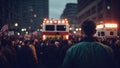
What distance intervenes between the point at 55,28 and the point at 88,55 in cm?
2547

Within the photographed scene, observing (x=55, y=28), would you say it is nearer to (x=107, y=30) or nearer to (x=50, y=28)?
(x=50, y=28)

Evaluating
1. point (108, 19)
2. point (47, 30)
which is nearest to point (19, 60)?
point (47, 30)

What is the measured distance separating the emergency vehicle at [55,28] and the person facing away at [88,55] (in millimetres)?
24739

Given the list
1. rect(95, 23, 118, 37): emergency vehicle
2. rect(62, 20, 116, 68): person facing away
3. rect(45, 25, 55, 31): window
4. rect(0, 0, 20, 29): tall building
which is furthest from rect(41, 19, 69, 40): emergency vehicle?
rect(0, 0, 20, 29): tall building

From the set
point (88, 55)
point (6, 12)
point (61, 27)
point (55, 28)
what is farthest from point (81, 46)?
point (6, 12)

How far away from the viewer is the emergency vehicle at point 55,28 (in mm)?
29259

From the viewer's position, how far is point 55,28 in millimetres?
29719

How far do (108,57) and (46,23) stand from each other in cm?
2533

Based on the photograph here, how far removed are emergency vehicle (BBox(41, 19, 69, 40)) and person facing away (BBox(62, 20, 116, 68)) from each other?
2474 cm

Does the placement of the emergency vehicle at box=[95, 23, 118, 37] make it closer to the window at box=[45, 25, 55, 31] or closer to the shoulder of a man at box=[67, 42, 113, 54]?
the window at box=[45, 25, 55, 31]

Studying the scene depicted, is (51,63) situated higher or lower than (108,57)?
lower

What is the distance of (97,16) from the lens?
3647 inches

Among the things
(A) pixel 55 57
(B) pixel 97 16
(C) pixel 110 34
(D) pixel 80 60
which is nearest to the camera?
(D) pixel 80 60

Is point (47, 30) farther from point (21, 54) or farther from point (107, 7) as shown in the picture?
point (107, 7)
